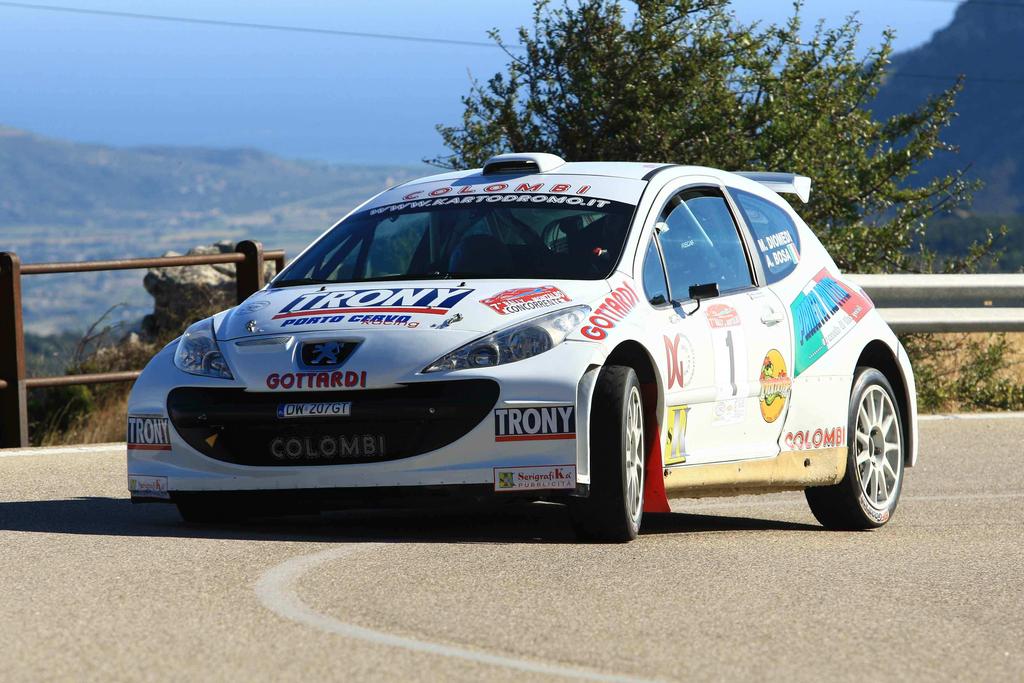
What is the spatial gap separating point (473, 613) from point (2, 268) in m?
6.85

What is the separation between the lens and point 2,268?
11.5m

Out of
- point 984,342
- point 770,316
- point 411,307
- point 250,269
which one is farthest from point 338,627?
point 984,342

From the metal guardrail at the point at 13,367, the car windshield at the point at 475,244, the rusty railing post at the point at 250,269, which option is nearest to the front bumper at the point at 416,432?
the car windshield at the point at 475,244

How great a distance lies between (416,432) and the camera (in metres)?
6.88

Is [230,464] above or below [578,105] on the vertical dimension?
below

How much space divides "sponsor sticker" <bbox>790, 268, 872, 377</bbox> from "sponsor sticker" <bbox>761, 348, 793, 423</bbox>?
0.12 m

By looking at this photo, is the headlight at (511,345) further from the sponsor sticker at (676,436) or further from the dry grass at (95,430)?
the dry grass at (95,430)

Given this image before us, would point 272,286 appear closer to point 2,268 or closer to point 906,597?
point 906,597

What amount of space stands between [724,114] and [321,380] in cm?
1091

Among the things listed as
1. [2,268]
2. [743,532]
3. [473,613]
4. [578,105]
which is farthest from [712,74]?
[473,613]

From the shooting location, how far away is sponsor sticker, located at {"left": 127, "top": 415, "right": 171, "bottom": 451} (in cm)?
723

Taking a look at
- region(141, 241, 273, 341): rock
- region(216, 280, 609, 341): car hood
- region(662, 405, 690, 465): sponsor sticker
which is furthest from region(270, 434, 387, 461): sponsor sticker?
region(141, 241, 273, 341): rock

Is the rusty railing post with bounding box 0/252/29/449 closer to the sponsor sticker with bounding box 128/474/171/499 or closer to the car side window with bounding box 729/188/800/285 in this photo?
the sponsor sticker with bounding box 128/474/171/499

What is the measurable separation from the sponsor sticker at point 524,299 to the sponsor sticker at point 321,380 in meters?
0.60
